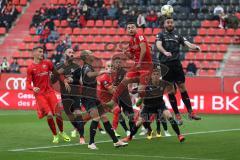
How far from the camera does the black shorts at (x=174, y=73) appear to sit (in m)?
18.9

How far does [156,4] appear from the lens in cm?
4166

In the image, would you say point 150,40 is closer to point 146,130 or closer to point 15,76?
point 15,76

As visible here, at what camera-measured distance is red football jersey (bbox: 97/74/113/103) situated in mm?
19141

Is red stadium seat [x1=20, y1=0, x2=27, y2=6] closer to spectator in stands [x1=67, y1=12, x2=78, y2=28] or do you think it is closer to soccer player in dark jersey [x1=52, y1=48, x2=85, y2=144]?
spectator in stands [x1=67, y1=12, x2=78, y2=28]

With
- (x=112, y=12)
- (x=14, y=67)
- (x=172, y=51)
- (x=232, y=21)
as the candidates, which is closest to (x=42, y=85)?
(x=172, y=51)

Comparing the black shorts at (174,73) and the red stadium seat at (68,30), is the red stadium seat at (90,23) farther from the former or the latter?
the black shorts at (174,73)

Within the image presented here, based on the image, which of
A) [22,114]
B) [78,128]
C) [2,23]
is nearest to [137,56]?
[78,128]

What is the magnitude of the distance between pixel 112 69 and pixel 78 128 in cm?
194

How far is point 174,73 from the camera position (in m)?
19.0

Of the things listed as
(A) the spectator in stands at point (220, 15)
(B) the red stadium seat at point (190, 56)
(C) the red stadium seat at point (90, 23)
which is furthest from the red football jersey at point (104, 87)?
(C) the red stadium seat at point (90, 23)

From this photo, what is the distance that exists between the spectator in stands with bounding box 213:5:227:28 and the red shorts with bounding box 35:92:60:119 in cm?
2199

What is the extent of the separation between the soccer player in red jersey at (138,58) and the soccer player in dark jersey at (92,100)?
1184mm

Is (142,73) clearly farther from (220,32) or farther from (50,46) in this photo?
(50,46)

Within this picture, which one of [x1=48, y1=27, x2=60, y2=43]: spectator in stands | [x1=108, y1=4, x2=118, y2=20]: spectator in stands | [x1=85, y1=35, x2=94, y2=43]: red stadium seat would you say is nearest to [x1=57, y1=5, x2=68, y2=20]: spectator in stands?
[x1=48, y1=27, x2=60, y2=43]: spectator in stands
